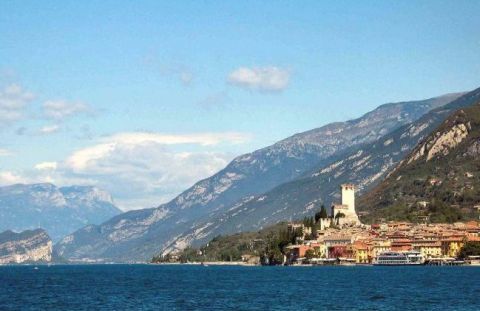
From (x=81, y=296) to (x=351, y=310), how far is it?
1954 inches

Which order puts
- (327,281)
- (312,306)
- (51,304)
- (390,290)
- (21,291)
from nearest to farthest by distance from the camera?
1. (312,306)
2. (51,304)
3. (390,290)
4. (21,291)
5. (327,281)

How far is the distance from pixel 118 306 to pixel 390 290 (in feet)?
134

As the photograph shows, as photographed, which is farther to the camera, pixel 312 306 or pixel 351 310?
pixel 312 306

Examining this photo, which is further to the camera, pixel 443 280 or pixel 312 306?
pixel 443 280

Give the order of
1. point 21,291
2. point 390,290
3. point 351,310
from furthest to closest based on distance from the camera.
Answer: point 21,291, point 390,290, point 351,310

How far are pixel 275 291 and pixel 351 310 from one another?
38.8 m

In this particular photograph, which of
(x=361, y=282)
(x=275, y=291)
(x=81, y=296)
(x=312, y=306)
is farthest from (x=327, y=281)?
(x=312, y=306)

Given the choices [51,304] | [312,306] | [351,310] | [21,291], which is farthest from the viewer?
[21,291]

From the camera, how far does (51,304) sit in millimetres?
128625

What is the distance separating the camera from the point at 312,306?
118 metres

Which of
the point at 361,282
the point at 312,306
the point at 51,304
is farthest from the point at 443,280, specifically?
the point at 51,304

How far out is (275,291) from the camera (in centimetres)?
14788

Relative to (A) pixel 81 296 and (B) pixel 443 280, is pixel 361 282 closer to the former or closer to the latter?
(B) pixel 443 280

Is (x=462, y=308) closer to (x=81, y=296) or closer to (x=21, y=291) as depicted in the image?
(x=81, y=296)
